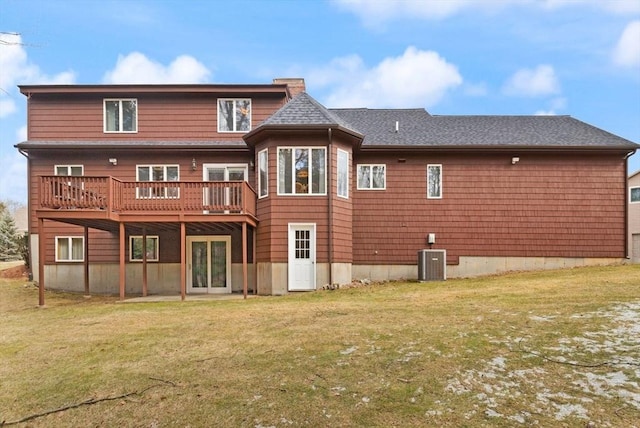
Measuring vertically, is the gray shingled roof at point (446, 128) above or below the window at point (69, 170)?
above

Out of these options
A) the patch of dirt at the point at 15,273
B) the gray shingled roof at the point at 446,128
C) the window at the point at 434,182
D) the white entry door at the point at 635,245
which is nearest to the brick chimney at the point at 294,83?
the gray shingled roof at the point at 446,128

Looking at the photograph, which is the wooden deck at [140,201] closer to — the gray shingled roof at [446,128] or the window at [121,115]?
the gray shingled roof at [446,128]

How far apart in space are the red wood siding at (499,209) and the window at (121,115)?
8184 mm

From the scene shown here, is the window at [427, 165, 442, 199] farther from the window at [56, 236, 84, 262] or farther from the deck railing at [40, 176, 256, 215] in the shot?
the window at [56, 236, 84, 262]

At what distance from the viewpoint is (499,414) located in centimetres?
401

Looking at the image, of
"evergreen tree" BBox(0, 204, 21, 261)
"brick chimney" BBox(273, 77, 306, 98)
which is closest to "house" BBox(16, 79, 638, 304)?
"brick chimney" BBox(273, 77, 306, 98)

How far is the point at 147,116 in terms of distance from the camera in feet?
51.5

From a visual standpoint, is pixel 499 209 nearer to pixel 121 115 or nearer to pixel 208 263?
pixel 208 263

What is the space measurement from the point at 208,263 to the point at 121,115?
604cm

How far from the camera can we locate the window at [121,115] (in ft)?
51.4

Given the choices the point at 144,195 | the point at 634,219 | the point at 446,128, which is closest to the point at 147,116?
the point at 144,195

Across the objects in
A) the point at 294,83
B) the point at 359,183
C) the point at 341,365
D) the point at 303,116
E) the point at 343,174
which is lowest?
the point at 341,365

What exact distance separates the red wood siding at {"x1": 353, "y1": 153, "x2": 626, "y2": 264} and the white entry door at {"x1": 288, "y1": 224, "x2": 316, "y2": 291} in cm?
244

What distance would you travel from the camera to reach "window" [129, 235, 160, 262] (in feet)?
49.5
